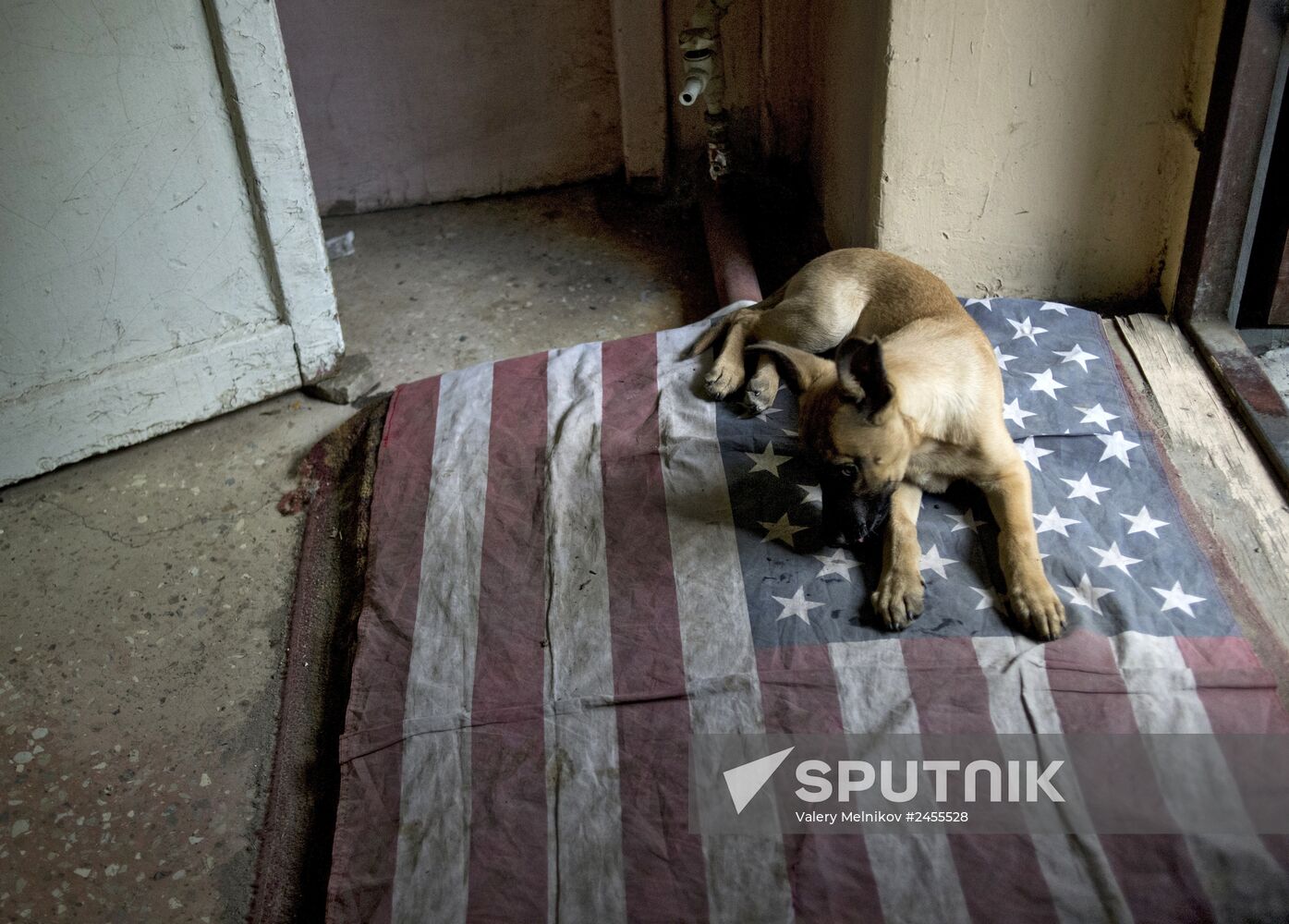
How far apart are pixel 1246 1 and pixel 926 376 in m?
1.66

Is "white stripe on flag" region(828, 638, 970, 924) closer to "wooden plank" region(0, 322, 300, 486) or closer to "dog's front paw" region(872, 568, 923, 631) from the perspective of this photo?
"dog's front paw" region(872, 568, 923, 631)

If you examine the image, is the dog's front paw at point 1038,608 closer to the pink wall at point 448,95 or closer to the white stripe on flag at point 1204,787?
the white stripe on flag at point 1204,787

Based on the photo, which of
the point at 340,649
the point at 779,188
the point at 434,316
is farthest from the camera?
the point at 779,188

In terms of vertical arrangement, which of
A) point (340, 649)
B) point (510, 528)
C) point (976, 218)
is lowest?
point (340, 649)

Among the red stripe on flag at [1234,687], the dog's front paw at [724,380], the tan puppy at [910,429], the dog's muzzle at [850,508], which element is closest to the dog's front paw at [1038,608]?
the tan puppy at [910,429]

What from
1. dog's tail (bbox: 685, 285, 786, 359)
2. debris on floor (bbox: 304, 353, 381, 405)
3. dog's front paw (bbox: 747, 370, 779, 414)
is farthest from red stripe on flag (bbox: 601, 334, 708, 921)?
debris on floor (bbox: 304, 353, 381, 405)

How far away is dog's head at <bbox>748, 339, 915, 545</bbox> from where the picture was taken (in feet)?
8.66

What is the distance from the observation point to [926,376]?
2887mm

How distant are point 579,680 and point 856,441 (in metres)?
0.97

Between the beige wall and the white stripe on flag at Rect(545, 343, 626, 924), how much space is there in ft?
4.59

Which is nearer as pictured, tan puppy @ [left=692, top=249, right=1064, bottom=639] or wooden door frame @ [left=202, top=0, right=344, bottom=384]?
tan puppy @ [left=692, top=249, right=1064, bottom=639]

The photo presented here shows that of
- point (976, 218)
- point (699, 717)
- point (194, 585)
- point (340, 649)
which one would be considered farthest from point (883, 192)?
point (194, 585)

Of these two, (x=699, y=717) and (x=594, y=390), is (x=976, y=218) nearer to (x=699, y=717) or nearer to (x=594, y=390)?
(x=594, y=390)

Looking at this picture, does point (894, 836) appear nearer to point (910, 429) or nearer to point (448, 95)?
point (910, 429)
